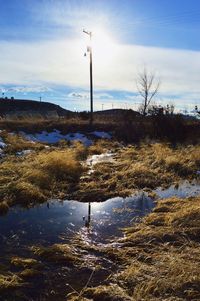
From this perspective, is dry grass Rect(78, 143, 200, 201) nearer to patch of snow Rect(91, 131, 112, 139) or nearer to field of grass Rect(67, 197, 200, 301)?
field of grass Rect(67, 197, 200, 301)

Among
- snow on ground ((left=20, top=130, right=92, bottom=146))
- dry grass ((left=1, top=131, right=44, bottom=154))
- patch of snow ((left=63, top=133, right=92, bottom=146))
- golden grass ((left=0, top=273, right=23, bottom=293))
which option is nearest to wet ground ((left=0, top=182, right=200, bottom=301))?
golden grass ((left=0, top=273, right=23, bottom=293))

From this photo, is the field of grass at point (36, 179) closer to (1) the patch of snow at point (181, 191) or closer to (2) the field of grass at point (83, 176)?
(2) the field of grass at point (83, 176)

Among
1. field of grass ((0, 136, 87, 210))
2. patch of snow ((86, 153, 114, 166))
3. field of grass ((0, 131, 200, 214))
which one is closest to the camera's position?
field of grass ((0, 136, 87, 210))

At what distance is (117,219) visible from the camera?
8.62 metres

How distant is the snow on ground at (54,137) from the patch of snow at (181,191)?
12257 millimetres

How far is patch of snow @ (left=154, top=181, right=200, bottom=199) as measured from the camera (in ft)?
35.4

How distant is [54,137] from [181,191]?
1548 centimetres

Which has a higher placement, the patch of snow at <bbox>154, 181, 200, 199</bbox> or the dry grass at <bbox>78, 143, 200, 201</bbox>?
the dry grass at <bbox>78, 143, 200, 201</bbox>

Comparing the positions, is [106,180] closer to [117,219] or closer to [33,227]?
[117,219]

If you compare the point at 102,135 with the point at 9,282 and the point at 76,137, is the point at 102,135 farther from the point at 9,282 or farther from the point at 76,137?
the point at 9,282

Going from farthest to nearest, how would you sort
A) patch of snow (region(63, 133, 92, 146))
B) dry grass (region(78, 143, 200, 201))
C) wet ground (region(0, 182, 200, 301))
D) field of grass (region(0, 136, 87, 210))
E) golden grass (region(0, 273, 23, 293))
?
patch of snow (region(63, 133, 92, 146)) → dry grass (region(78, 143, 200, 201)) → field of grass (region(0, 136, 87, 210)) → wet ground (region(0, 182, 200, 301)) → golden grass (region(0, 273, 23, 293))

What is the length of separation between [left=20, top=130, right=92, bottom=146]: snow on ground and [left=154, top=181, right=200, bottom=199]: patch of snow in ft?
40.2

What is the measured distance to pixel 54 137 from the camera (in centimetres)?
2592

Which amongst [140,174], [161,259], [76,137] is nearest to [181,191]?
[140,174]
